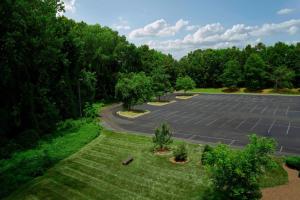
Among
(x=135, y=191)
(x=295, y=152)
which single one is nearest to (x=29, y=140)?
(x=135, y=191)

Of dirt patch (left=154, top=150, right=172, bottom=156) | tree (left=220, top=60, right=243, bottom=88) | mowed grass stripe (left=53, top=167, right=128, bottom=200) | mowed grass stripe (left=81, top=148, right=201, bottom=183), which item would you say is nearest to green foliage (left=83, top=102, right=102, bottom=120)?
mowed grass stripe (left=81, top=148, right=201, bottom=183)

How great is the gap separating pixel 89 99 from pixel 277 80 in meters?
58.6

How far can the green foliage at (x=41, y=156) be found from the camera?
65.3 feet

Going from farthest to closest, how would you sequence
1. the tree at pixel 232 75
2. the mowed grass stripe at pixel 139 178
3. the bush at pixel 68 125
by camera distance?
the tree at pixel 232 75 < the bush at pixel 68 125 < the mowed grass stripe at pixel 139 178

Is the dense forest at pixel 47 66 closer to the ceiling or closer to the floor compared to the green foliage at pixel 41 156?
closer to the ceiling

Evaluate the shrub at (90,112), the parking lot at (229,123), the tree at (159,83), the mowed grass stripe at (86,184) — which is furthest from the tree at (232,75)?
the mowed grass stripe at (86,184)

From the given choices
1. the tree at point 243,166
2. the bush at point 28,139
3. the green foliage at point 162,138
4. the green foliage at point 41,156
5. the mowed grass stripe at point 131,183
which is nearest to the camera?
the tree at point 243,166

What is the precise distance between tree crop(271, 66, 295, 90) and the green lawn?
63227 millimetres

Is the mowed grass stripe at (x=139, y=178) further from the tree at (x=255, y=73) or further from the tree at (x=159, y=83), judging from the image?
the tree at (x=255, y=73)

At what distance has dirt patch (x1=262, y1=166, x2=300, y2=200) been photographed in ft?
53.8

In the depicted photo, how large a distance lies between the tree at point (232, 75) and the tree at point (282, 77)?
10.3 m

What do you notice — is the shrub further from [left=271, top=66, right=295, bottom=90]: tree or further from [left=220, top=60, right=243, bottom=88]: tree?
[left=271, top=66, right=295, bottom=90]: tree

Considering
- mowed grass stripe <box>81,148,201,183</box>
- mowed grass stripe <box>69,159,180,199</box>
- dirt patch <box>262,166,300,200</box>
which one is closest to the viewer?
dirt patch <box>262,166,300,200</box>

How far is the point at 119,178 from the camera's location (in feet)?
65.0
